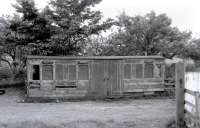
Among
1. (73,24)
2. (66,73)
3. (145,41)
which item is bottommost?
(66,73)

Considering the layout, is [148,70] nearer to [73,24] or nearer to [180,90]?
[73,24]

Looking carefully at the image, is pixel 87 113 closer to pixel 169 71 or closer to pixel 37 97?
pixel 37 97

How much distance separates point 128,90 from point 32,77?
5316mm

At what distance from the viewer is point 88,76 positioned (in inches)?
561

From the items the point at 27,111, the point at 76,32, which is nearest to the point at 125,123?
the point at 27,111

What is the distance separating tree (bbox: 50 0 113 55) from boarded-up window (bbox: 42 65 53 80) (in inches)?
97.4

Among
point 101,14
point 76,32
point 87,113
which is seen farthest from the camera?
point 101,14

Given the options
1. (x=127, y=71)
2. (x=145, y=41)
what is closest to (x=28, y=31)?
(x=127, y=71)

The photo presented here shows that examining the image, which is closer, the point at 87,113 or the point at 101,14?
the point at 87,113

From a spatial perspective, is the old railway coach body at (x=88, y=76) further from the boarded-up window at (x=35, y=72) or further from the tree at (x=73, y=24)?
the tree at (x=73, y=24)

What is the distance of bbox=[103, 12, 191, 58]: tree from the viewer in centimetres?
2053

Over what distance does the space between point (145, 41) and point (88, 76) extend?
8.32m

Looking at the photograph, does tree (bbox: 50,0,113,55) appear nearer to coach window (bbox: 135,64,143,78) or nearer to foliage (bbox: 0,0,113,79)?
foliage (bbox: 0,0,113,79)

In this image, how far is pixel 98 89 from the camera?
46.8 ft
